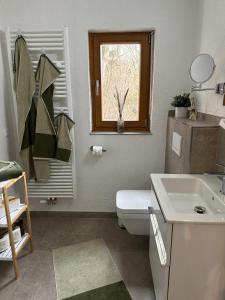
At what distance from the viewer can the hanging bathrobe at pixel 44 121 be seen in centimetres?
198

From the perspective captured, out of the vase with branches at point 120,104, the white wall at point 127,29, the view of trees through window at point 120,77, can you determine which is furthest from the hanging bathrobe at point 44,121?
the vase with branches at point 120,104

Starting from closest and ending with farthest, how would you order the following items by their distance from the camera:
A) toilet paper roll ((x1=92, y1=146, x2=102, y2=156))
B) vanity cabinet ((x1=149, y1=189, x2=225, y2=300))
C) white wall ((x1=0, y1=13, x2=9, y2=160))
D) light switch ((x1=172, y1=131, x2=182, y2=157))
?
1. vanity cabinet ((x1=149, y1=189, x2=225, y2=300))
2. light switch ((x1=172, y1=131, x2=182, y2=157))
3. white wall ((x1=0, y1=13, x2=9, y2=160))
4. toilet paper roll ((x1=92, y1=146, x2=102, y2=156))

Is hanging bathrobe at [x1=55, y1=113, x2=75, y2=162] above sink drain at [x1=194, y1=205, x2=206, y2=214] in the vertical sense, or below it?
above

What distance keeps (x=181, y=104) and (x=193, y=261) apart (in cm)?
132

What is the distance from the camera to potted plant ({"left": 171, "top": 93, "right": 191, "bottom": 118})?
1.91 meters

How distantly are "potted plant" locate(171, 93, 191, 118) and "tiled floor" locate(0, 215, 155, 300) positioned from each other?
1283 millimetres

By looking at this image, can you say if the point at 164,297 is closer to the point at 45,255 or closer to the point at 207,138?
the point at 207,138

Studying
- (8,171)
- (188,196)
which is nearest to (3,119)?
(8,171)

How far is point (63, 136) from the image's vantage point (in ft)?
7.00

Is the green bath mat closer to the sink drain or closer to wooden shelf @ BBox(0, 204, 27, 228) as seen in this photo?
wooden shelf @ BBox(0, 204, 27, 228)

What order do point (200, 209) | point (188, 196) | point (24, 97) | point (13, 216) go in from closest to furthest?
point (200, 209) → point (188, 196) → point (13, 216) → point (24, 97)

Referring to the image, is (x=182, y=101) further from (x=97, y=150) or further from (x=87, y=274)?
(x=87, y=274)

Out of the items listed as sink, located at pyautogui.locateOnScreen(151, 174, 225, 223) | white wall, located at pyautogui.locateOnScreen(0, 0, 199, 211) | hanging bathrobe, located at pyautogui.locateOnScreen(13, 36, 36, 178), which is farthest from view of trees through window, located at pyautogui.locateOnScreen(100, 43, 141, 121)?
sink, located at pyautogui.locateOnScreen(151, 174, 225, 223)

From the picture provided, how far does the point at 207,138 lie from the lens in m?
1.47
